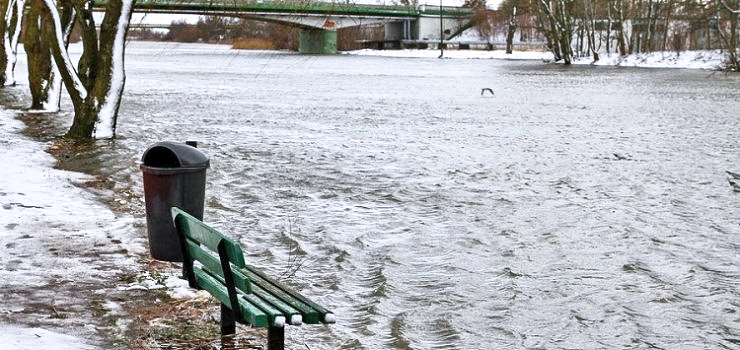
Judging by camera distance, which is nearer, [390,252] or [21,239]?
[21,239]

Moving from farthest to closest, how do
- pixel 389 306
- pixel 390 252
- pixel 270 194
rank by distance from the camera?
pixel 270 194
pixel 390 252
pixel 389 306

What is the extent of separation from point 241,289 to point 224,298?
324mm

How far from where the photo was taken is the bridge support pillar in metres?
97.8

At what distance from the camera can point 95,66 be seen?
16.4m

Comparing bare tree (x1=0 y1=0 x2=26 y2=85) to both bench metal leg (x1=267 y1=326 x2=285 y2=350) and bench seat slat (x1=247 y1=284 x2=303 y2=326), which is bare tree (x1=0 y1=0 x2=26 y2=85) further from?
bench metal leg (x1=267 y1=326 x2=285 y2=350)

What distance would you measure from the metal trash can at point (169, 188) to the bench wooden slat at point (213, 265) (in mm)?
1898

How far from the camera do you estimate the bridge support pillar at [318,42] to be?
9778 cm

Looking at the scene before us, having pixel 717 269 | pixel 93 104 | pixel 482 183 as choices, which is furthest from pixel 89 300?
pixel 93 104

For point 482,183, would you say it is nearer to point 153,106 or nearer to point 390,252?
point 390,252

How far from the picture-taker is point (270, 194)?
502 inches

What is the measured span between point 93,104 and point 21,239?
832cm

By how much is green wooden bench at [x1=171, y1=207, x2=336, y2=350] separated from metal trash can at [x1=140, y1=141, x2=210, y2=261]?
1807mm

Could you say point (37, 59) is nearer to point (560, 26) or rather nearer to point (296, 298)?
point (296, 298)

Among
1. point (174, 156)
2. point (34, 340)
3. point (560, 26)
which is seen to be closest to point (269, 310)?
point (34, 340)
